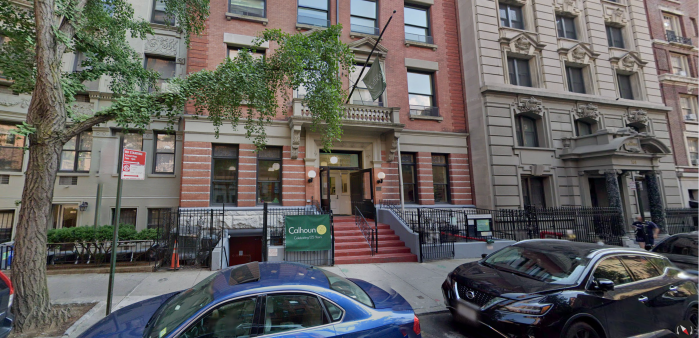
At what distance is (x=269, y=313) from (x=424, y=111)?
14115 mm

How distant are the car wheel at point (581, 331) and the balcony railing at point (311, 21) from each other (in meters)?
14.9

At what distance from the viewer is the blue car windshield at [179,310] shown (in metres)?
2.80

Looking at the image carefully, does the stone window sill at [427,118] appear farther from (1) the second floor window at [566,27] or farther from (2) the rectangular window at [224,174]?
(1) the second floor window at [566,27]

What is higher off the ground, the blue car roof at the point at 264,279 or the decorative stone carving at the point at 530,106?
the decorative stone carving at the point at 530,106

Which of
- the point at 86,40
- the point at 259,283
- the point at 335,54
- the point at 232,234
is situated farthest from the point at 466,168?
the point at 86,40

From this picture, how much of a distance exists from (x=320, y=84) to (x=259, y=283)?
6.01 m

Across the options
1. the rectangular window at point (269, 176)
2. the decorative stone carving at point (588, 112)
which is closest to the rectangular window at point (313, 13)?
the rectangular window at point (269, 176)

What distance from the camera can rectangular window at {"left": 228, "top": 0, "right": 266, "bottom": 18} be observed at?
44.4ft

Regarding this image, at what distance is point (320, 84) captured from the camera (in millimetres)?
7879

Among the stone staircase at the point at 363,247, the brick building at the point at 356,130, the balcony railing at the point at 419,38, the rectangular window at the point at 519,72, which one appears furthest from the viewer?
the rectangular window at the point at 519,72

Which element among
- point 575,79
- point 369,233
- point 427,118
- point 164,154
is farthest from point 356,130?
point 575,79

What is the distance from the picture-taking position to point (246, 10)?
13672 mm

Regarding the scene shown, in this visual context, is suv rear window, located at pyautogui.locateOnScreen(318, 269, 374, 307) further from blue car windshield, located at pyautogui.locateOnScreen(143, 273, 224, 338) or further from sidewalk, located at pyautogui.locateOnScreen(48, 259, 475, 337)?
sidewalk, located at pyautogui.locateOnScreen(48, 259, 475, 337)

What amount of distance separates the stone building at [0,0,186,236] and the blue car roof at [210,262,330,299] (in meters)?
10.7
